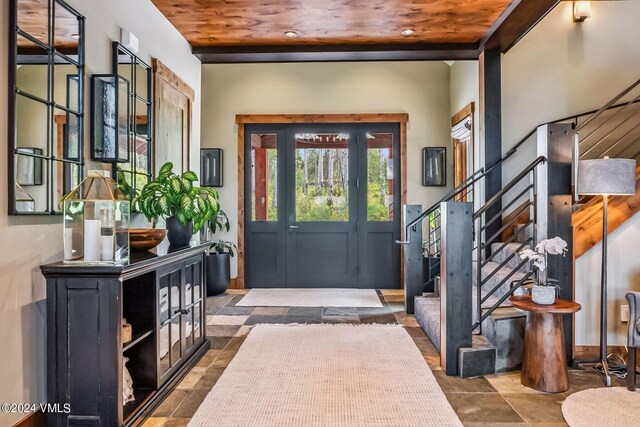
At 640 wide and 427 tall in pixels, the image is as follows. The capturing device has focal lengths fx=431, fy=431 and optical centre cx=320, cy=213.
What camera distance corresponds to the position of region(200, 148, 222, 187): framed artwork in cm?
586

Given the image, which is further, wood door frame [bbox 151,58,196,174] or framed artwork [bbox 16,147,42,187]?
wood door frame [bbox 151,58,196,174]

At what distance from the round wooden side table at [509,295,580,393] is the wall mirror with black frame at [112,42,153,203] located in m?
2.64

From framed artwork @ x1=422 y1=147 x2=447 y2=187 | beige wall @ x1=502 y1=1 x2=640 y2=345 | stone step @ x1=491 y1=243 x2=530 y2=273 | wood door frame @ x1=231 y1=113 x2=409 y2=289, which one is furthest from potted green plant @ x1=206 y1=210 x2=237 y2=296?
beige wall @ x1=502 y1=1 x2=640 y2=345

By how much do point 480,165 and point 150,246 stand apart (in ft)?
11.2

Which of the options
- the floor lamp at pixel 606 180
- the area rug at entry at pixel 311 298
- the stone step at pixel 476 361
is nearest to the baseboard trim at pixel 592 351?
the floor lamp at pixel 606 180

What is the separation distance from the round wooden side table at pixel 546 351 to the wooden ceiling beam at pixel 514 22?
2314 mm

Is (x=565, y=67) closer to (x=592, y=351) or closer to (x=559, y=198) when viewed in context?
(x=559, y=198)

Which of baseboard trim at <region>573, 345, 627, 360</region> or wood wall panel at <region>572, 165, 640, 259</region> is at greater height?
wood wall panel at <region>572, 165, 640, 259</region>

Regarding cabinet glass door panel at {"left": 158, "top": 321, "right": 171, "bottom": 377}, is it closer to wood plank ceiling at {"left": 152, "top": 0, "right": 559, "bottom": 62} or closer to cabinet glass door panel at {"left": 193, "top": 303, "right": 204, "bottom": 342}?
cabinet glass door panel at {"left": 193, "top": 303, "right": 204, "bottom": 342}

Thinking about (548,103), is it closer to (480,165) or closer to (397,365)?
(480,165)

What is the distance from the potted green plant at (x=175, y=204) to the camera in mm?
2666

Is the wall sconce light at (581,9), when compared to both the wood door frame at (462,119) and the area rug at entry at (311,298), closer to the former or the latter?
the wood door frame at (462,119)

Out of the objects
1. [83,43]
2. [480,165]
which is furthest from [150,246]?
[480,165]

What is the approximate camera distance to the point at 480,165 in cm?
455
